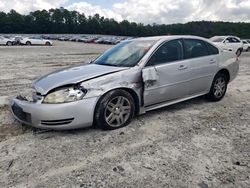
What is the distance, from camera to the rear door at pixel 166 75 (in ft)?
15.0

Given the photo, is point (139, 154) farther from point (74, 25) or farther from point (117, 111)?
point (74, 25)

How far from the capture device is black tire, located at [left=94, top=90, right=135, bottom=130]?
409cm

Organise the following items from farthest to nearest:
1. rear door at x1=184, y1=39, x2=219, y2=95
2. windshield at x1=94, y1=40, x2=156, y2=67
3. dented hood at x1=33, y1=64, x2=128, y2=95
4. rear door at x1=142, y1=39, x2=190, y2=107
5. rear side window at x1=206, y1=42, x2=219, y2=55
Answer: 1. rear side window at x1=206, y1=42, x2=219, y2=55
2. rear door at x1=184, y1=39, x2=219, y2=95
3. windshield at x1=94, y1=40, x2=156, y2=67
4. rear door at x1=142, y1=39, x2=190, y2=107
5. dented hood at x1=33, y1=64, x2=128, y2=95

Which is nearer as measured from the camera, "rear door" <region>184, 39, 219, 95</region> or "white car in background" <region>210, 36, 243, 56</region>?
"rear door" <region>184, 39, 219, 95</region>

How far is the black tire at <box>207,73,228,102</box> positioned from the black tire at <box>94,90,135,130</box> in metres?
2.17

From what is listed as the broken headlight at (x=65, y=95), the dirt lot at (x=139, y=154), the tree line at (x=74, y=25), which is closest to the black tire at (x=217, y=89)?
the dirt lot at (x=139, y=154)

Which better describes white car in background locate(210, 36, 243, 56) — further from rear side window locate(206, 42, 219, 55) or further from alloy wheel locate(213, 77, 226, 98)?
rear side window locate(206, 42, 219, 55)

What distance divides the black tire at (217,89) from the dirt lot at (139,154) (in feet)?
2.68

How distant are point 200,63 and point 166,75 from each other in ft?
3.26

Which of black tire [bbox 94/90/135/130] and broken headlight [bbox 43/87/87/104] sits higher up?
broken headlight [bbox 43/87/87/104]

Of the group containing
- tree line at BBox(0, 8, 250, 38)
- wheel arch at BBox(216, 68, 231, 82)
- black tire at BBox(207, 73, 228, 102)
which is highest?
tree line at BBox(0, 8, 250, 38)

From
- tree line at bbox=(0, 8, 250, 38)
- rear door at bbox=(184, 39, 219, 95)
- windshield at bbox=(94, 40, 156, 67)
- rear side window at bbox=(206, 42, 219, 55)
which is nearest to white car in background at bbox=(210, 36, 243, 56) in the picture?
rear side window at bbox=(206, 42, 219, 55)

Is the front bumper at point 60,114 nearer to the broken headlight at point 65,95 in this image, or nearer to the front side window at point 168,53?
the broken headlight at point 65,95

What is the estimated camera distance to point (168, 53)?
4.92 metres
